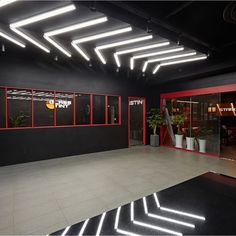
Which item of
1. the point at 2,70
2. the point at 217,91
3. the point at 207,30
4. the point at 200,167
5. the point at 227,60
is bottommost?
the point at 200,167

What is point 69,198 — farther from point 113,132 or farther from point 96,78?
point 96,78

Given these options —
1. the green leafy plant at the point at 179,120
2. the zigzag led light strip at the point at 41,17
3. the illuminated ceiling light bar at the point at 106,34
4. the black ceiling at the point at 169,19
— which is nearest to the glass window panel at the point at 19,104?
the black ceiling at the point at 169,19

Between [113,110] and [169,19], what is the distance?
188 inches

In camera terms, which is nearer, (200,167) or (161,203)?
(161,203)

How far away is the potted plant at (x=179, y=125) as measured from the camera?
24.1 ft

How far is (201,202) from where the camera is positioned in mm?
1070

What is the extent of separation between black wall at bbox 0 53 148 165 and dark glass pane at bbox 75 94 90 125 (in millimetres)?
567

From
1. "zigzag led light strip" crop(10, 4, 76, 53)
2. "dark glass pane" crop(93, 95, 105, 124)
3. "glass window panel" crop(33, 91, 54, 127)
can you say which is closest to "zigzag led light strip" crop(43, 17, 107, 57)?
"zigzag led light strip" crop(10, 4, 76, 53)

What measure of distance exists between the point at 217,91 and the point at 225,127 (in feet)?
11.5

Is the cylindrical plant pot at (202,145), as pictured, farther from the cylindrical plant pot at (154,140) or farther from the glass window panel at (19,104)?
the glass window panel at (19,104)

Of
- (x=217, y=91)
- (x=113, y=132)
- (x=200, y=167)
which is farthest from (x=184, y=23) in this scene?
(x=113, y=132)

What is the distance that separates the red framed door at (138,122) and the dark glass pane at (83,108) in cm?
226

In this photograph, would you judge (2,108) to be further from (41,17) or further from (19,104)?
(41,17)

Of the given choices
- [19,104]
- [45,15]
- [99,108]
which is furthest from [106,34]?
[19,104]
